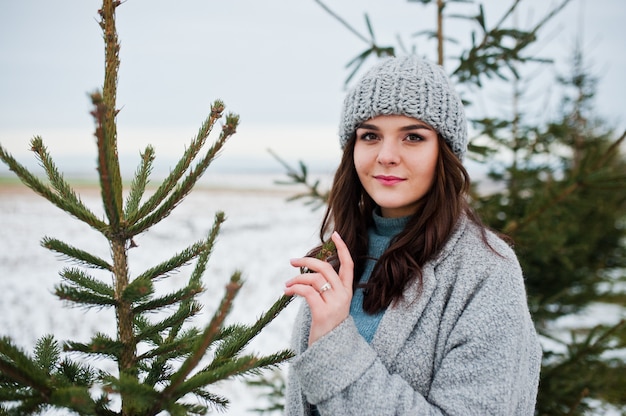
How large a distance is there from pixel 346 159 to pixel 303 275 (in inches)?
29.2

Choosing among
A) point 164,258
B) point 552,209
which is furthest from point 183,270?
point 552,209

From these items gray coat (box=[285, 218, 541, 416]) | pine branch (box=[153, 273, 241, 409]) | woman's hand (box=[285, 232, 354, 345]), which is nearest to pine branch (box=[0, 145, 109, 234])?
pine branch (box=[153, 273, 241, 409])

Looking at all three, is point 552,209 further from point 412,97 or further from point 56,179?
point 56,179

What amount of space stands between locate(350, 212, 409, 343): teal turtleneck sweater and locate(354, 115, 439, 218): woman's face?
0.15 m

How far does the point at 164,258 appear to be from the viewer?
12.0m

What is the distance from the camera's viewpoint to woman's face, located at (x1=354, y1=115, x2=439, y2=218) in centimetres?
156

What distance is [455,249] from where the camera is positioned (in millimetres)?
1539

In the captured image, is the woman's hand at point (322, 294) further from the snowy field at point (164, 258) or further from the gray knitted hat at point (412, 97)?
the gray knitted hat at point (412, 97)

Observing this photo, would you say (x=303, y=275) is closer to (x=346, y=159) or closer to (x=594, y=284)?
(x=346, y=159)

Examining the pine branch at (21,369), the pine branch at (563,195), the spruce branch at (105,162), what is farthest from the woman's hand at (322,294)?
the pine branch at (563,195)

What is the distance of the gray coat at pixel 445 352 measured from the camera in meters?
1.24

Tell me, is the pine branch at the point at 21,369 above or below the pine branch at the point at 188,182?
below

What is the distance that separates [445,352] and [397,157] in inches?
25.1

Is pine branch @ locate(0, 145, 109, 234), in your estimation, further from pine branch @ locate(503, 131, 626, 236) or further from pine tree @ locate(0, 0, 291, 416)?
pine branch @ locate(503, 131, 626, 236)
